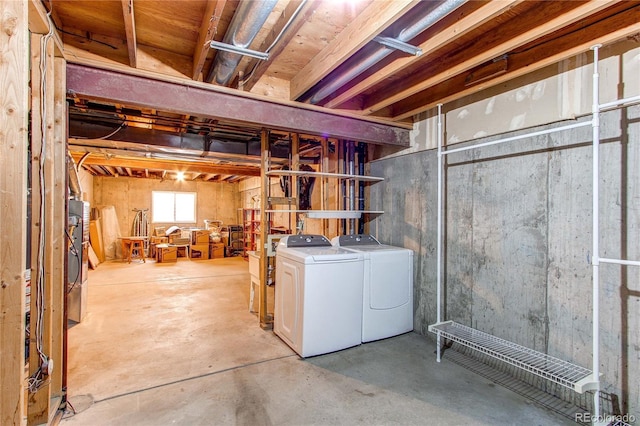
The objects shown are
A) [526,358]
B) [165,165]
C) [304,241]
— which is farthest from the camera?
[165,165]

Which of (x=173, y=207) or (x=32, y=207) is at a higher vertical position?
(x=173, y=207)

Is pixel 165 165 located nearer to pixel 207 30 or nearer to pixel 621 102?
pixel 207 30

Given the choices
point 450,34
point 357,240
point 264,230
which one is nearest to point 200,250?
point 264,230

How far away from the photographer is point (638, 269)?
1.82m

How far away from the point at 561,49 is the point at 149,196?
10.3 meters

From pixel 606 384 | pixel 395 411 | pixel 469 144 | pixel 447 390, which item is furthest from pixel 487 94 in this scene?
pixel 395 411

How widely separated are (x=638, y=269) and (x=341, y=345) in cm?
222

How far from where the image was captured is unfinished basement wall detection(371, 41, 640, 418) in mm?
1873

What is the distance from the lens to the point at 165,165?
6691 mm

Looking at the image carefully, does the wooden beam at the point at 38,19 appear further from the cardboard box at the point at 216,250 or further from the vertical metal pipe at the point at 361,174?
the cardboard box at the point at 216,250

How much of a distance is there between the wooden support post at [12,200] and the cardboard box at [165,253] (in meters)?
7.34

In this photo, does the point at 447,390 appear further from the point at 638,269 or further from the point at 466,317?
the point at 638,269

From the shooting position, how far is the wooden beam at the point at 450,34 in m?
1.55

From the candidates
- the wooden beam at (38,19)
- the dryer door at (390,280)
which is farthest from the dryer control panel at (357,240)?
the wooden beam at (38,19)
